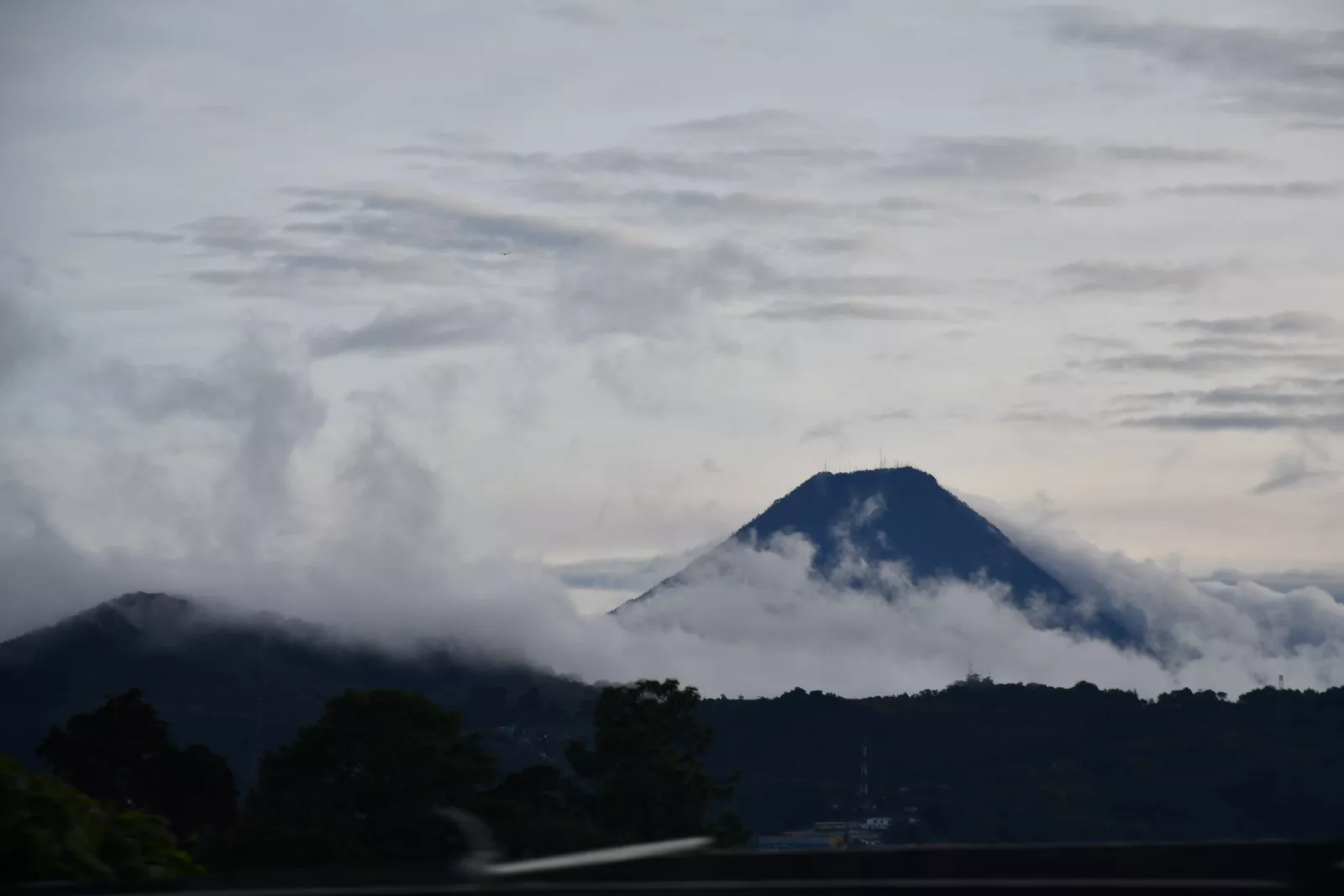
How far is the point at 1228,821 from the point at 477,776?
300ft

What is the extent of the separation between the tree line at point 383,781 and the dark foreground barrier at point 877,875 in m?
33.4

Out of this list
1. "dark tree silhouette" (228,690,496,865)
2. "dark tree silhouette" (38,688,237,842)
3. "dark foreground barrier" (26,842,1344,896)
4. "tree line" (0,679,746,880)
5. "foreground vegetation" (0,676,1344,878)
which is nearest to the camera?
"dark foreground barrier" (26,842,1344,896)

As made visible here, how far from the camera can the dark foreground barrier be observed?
44.5ft

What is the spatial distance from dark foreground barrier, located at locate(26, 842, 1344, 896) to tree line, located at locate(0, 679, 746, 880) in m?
33.4

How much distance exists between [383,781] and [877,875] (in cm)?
5218

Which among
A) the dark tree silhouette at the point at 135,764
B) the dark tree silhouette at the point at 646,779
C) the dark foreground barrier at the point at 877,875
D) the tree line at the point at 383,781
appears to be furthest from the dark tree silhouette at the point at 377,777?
the dark foreground barrier at the point at 877,875

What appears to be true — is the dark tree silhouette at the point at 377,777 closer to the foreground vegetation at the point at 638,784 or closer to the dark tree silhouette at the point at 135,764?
the foreground vegetation at the point at 638,784

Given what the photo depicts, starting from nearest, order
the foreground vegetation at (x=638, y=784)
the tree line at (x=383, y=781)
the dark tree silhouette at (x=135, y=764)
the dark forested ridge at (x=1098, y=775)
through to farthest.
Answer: the foreground vegetation at (x=638, y=784) → the tree line at (x=383, y=781) → the dark tree silhouette at (x=135, y=764) → the dark forested ridge at (x=1098, y=775)

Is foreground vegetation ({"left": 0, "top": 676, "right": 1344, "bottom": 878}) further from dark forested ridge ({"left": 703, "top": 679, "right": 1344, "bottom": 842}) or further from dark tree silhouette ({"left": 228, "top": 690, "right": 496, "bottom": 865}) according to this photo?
dark forested ridge ({"left": 703, "top": 679, "right": 1344, "bottom": 842})

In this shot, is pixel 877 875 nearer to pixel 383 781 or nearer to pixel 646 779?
pixel 383 781

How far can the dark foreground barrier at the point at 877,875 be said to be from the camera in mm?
13555

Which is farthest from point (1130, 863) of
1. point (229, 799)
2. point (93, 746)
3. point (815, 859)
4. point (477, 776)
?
point (93, 746)

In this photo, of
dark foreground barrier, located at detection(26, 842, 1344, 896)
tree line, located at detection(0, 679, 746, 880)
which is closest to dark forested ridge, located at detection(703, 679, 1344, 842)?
tree line, located at detection(0, 679, 746, 880)

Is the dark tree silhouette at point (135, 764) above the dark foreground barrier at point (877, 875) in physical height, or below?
above
